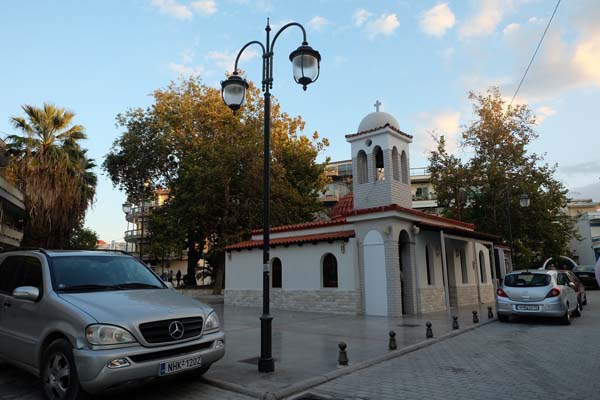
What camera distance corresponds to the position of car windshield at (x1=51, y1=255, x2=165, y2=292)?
5457 millimetres

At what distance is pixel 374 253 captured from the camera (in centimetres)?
1512

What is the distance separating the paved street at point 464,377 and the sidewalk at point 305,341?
0.53m

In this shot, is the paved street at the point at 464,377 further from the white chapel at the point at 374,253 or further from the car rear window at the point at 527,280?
the white chapel at the point at 374,253

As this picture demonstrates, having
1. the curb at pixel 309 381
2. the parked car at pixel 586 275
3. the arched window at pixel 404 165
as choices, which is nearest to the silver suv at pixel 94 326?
the curb at pixel 309 381

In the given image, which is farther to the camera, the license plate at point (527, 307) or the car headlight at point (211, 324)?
the license plate at point (527, 307)

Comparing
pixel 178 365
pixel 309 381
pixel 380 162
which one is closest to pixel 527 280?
pixel 380 162

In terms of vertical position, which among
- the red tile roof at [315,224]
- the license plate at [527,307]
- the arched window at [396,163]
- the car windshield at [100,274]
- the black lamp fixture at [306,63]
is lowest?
the license plate at [527,307]

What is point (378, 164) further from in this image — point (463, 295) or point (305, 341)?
point (305, 341)

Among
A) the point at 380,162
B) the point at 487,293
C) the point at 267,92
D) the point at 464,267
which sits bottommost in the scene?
the point at 487,293

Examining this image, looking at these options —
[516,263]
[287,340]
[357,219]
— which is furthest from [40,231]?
[516,263]

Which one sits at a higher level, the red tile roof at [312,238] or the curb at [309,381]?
the red tile roof at [312,238]

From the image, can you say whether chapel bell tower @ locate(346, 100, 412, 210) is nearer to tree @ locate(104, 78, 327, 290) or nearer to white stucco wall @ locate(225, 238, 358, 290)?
white stucco wall @ locate(225, 238, 358, 290)

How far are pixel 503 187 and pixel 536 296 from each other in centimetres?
2012

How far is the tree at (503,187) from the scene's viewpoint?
2947 centimetres
